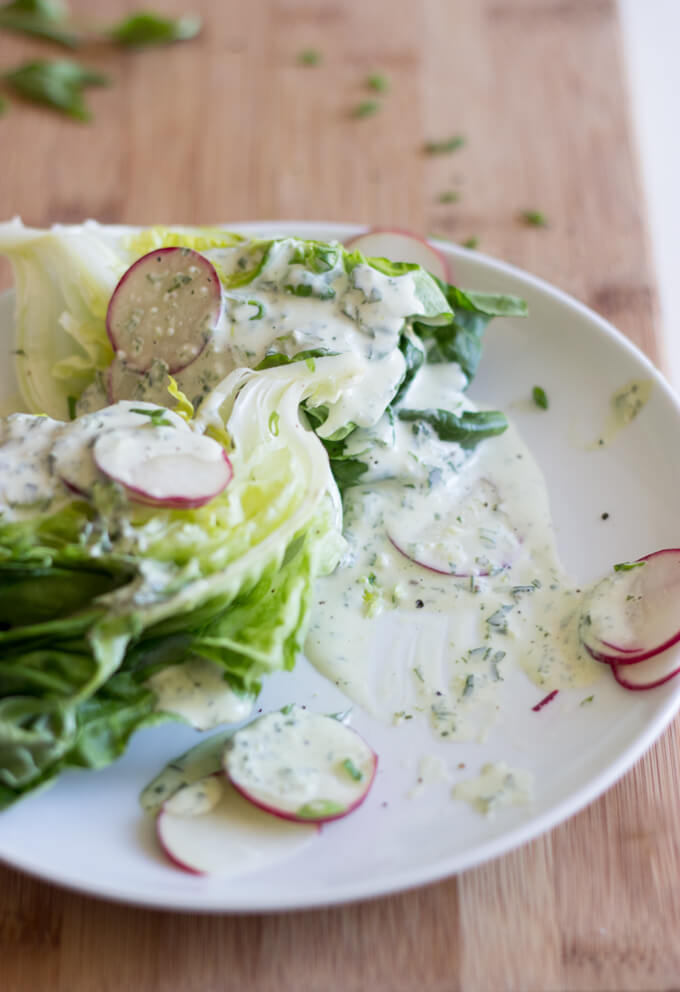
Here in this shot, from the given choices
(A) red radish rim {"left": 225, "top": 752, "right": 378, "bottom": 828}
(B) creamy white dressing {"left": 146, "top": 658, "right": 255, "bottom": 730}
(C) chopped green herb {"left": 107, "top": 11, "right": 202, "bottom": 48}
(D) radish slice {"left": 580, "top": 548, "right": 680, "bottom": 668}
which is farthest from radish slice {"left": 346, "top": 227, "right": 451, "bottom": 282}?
(C) chopped green herb {"left": 107, "top": 11, "right": 202, "bottom": 48}

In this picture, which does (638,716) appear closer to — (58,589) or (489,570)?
(489,570)

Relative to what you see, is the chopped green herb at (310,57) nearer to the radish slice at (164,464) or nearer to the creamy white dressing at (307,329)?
the creamy white dressing at (307,329)

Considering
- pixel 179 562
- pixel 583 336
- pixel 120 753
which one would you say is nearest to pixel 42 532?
pixel 179 562

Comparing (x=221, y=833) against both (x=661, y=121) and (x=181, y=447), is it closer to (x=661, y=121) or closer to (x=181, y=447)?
(x=181, y=447)

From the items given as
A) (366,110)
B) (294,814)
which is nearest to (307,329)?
(294,814)

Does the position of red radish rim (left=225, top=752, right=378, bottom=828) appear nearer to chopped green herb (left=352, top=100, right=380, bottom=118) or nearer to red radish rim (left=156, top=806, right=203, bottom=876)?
red radish rim (left=156, top=806, right=203, bottom=876)

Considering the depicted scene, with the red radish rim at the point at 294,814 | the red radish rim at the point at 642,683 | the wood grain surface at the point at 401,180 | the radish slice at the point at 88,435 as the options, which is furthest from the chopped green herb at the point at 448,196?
the red radish rim at the point at 294,814
